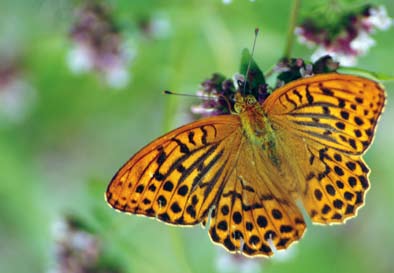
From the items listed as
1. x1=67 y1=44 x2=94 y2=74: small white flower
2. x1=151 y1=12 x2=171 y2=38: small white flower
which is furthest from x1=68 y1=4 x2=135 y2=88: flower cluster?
x1=151 y1=12 x2=171 y2=38: small white flower

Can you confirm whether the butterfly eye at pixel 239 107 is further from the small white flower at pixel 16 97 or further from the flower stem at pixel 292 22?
the small white flower at pixel 16 97

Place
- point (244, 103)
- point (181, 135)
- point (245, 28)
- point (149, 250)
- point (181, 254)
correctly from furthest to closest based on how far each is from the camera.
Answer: point (149, 250) → point (245, 28) → point (181, 254) → point (244, 103) → point (181, 135)

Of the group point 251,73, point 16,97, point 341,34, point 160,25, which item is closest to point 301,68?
point 251,73

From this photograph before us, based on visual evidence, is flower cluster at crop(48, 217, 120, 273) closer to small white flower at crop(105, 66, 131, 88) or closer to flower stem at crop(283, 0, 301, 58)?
small white flower at crop(105, 66, 131, 88)

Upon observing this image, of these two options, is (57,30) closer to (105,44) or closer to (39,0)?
(39,0)

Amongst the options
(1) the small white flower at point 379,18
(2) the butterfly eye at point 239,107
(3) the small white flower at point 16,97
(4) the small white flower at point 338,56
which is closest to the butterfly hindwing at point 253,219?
(2) the butterfly eye at point 239,107

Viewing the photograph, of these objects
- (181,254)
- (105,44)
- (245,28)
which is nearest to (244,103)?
(181,254)

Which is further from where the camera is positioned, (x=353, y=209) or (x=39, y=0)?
(x=39, y=0)
